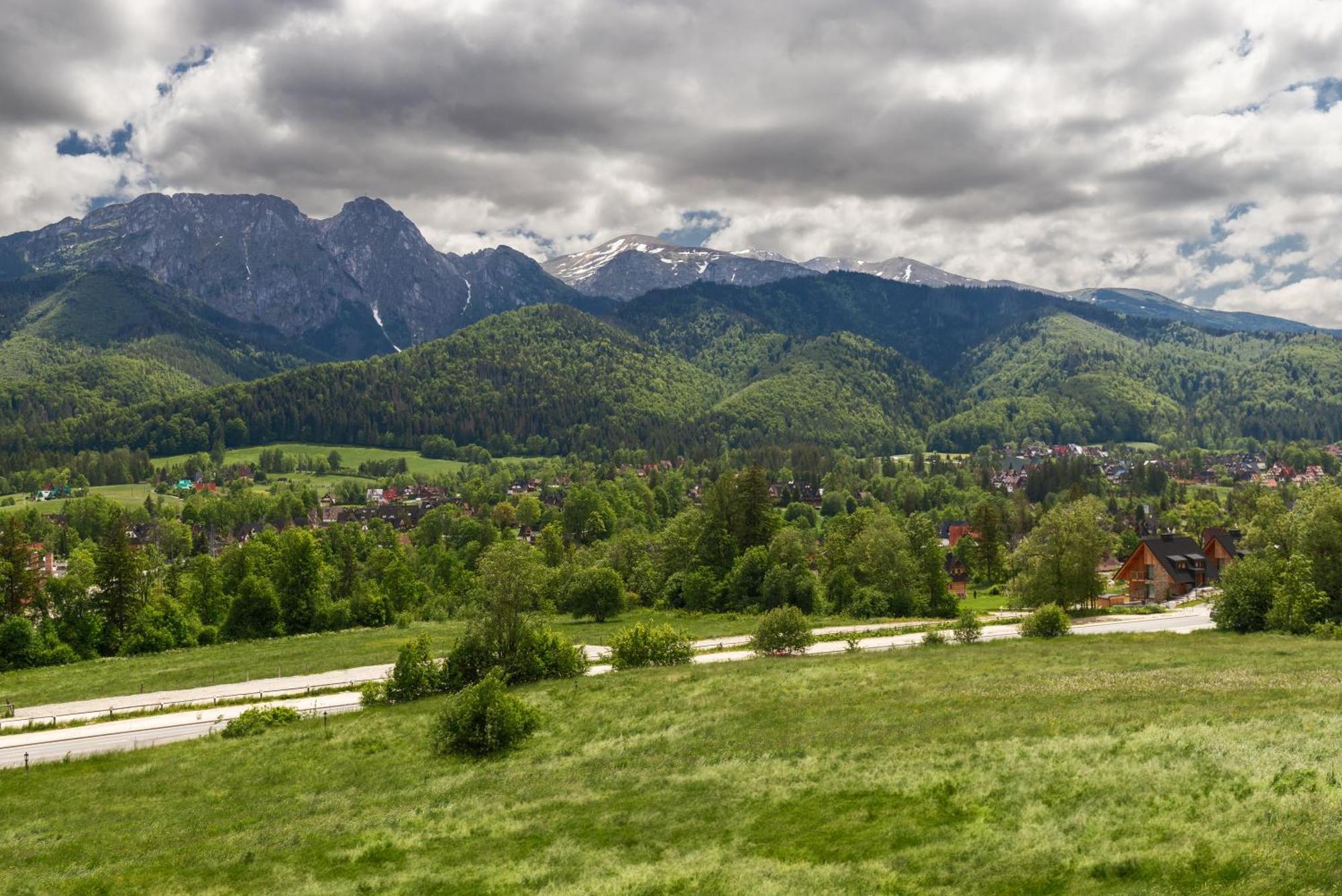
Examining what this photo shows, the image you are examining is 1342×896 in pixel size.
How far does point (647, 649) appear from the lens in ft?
174

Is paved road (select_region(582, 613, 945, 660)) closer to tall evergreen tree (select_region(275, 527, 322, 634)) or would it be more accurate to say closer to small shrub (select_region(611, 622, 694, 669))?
small shrub (select_region(611, 622, 694, 669))

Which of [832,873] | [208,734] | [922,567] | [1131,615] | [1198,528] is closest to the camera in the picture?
[832,873]

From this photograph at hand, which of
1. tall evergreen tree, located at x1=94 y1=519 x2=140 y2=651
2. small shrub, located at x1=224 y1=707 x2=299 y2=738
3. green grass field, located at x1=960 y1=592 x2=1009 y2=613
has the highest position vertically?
tall evergreen tree, located at x1=94 y1=519 x2=140 y2=651

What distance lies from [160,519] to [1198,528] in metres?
187

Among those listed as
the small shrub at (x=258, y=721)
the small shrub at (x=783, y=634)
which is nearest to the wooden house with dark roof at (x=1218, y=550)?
the small shrub at (x=783, y=634)

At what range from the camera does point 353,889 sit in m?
20.8

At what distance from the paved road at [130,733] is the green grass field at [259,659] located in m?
8.92

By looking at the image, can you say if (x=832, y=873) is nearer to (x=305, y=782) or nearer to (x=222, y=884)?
(x=222, y=884)

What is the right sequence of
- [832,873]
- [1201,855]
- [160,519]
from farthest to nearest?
[160,519] → [832,873] → [1201,855]

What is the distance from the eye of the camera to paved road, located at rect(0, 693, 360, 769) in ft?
133

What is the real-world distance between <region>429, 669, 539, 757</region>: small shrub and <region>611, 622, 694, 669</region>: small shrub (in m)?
17.1

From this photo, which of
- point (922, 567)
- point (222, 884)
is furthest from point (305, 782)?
point (922, 567)

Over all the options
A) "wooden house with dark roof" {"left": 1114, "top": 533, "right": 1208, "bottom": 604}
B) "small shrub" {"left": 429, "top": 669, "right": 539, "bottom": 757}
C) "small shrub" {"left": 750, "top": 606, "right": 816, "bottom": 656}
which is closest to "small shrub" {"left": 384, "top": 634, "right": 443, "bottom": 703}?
"small shrub" {"left": 429, "top": 669, "right": 539, "bottom": 757}

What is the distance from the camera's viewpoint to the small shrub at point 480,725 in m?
34.2
